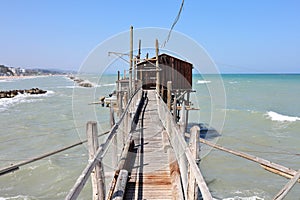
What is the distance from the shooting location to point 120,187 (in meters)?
4.24

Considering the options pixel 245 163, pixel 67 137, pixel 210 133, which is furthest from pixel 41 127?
pixel 245 163

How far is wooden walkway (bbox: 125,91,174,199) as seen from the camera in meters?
4.59

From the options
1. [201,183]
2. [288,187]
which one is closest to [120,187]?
[201,183]

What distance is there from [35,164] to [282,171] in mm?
11342

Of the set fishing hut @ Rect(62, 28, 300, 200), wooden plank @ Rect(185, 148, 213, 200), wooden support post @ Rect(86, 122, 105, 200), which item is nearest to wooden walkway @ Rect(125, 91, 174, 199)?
fishing hut @ Rect(62, 28, 300, 200)

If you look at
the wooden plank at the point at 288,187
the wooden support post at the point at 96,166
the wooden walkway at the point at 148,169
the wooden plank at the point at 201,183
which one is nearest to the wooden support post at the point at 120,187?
the wooden walkway at the point at 148,169

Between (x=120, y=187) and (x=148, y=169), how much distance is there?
1463 millimetres

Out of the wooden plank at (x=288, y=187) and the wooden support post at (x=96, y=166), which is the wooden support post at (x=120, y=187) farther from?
the wooden plank at (x=288, y=187)

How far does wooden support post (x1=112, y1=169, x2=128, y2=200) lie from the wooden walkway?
25 centimetres

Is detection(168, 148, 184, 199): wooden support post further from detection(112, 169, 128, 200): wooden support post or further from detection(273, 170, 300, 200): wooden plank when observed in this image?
detection(273, 170, 300, 200): wooden plank

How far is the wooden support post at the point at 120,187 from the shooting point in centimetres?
395

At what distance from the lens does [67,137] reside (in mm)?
17000

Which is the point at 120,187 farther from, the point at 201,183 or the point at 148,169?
the point at 201,183

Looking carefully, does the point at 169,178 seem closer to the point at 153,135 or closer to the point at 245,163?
the point at 153,135
